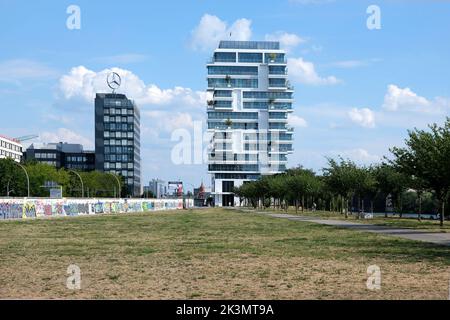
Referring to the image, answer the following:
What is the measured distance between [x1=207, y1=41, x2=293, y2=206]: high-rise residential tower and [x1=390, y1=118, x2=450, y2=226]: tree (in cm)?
13652

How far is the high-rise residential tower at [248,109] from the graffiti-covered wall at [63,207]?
170 feet

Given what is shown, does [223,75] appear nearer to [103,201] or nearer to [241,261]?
[103,201]

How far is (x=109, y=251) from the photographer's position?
29.8 metres

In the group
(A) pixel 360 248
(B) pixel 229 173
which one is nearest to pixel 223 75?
(B) pixel 229 173

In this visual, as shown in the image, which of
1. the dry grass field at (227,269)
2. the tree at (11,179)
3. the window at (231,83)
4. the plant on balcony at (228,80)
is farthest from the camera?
the window at (231,83)

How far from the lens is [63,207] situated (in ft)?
303

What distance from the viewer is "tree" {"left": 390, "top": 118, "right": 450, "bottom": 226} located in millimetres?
46509

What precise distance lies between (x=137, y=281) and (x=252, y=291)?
3637 millimetres

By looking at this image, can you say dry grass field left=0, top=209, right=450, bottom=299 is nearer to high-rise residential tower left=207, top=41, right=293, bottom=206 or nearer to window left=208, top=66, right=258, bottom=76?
high-rise residential tower left=207, top=41, right=293, bottom=206

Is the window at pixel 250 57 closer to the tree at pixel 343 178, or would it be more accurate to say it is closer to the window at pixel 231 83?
the window at pixel 231 83

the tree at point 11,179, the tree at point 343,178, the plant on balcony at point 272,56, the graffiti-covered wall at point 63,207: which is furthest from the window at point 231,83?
the tree at point 343,178

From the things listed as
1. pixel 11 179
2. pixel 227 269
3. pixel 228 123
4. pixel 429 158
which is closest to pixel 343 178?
pixel 429 158

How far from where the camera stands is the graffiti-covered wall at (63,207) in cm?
7525
